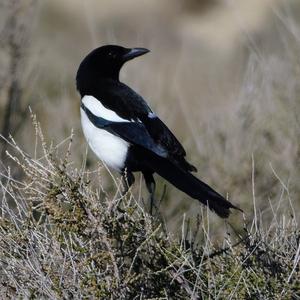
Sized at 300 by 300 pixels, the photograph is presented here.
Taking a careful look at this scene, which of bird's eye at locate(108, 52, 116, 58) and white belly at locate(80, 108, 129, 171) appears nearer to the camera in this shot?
white belly at locate(80, 108, 129, 171)

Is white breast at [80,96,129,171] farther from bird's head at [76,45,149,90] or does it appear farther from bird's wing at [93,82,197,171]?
bird's head at [76,45,149,90]

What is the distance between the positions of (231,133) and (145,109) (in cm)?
265

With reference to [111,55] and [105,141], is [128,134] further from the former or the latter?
[111,55]

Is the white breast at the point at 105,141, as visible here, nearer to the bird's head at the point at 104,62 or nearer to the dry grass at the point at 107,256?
the bird's head at the point at 104,62

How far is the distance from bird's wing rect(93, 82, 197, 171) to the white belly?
15 cm

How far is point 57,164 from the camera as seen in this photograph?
3953 mm

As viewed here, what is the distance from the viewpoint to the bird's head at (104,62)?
5.77m

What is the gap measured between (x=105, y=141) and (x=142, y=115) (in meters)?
0.26

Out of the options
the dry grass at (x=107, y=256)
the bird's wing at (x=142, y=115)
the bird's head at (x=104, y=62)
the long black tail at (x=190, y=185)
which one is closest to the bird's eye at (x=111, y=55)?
the bird's head at (x=104, y=62)

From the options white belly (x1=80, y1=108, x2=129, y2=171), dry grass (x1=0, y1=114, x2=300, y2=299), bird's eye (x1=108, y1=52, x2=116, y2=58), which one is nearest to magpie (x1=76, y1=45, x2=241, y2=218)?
white belly (x1=80, y1=108, x2=129, y2=171)

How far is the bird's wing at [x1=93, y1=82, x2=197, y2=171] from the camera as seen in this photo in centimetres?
508

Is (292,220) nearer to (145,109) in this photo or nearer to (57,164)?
(57,164)

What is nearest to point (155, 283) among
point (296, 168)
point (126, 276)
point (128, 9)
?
point (126, 276)

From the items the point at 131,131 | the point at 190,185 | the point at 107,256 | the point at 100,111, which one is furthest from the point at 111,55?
the point at 107,256
